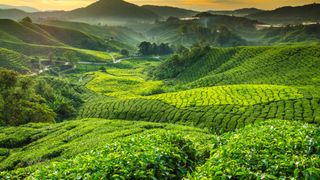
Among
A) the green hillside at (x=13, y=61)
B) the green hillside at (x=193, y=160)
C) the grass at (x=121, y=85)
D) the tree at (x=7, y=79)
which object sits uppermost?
the green hillside at (x=193, y=160)

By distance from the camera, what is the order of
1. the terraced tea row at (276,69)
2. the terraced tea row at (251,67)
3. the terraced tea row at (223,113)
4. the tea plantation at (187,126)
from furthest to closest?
the terraced tea row at (251,67)
the terraced tea row at (276,69)
the terraced tea row at (223,113)
the tea plantation at (187,126)

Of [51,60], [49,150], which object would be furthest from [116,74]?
→ [49,150]

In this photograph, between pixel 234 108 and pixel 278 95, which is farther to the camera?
pixel 278 95

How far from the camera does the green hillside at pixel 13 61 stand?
148 meters

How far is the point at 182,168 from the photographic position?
13.8m

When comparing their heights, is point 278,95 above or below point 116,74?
above

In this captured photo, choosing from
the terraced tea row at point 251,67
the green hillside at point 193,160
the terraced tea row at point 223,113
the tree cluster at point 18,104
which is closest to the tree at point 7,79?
the tree cluster at point 18,104

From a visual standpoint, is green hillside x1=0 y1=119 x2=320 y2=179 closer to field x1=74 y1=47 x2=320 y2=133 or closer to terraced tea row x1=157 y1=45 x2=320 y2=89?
field x1=74 y1=47 x2=320 y2=133

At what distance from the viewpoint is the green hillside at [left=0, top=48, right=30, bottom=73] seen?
485ft

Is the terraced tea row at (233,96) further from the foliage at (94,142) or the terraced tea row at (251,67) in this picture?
the terraced tea row at (251,67)

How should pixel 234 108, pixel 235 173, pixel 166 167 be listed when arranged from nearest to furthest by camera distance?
pixel 235 173
pixel 166 167
pixel 234 108

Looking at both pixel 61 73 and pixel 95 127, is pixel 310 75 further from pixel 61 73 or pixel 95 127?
pixel 61 73

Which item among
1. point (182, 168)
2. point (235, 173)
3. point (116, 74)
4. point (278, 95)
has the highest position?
point (235, 173)

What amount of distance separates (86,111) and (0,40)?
149m
